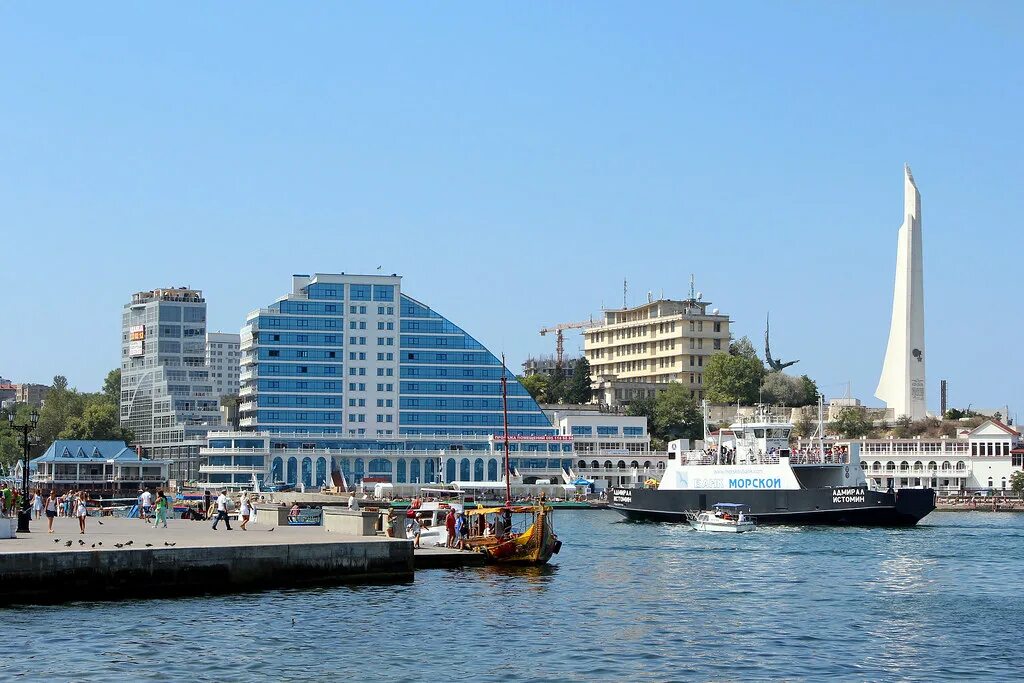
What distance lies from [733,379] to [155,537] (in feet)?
461

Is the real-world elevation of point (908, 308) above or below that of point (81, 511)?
above

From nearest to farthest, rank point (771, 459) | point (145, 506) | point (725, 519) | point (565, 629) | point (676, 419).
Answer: point (565, 629) < point (145, 506) < point (725, 519) < point (771, 459) < point (676, 419)

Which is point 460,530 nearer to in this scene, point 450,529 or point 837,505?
point 450,529

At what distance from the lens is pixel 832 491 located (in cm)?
9244

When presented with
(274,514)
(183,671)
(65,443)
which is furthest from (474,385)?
(183,671)

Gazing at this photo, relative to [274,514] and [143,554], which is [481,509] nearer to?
[274,514]

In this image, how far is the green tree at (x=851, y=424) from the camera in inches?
6383

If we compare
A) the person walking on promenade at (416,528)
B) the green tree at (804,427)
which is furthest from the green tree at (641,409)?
the person walking on promenade at (416,528)

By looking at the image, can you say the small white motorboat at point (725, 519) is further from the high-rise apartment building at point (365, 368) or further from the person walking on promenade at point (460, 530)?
the high-rise apartment building at point (365, 368)

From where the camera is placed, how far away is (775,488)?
310 feet

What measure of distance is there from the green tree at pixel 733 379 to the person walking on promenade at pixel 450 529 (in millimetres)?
127493

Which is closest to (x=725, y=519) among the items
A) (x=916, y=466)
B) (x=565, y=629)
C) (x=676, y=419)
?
(x=565, y=629)

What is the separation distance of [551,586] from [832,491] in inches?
1790

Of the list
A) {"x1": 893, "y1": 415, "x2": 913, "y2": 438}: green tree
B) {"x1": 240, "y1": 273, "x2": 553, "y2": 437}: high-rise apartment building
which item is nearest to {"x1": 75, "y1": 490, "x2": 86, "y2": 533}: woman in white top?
{"x1": 240, "y1": 273, "x2": 553, "y2": 437}: high-rise apartment building
